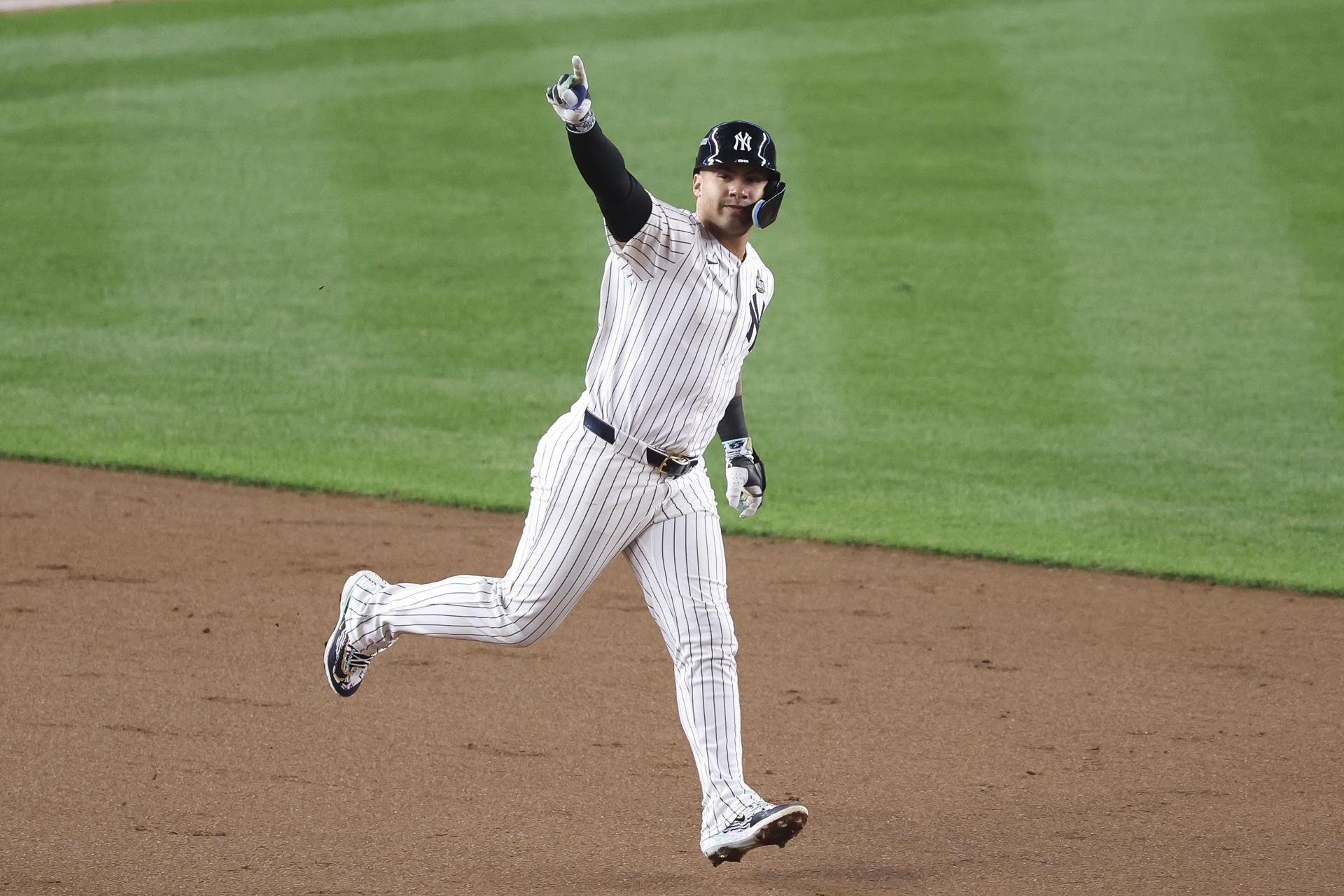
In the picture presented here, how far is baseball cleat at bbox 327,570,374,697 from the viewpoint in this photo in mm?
4691

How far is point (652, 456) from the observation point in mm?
4180

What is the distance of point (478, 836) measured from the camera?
14.7 ft

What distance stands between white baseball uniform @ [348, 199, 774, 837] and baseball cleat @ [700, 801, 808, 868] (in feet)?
0.11

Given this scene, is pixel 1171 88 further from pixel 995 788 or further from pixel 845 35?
pixel 995 788

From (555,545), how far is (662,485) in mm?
329

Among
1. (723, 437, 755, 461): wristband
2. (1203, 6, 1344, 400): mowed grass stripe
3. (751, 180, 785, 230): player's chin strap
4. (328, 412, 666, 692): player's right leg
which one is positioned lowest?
(328, 412, 666, 692): player's right leg

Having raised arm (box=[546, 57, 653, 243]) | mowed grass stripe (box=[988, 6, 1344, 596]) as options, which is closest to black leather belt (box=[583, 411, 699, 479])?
raised arm (box=[546, 57, 653, 243])

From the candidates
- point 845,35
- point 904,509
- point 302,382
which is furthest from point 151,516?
point 845,35

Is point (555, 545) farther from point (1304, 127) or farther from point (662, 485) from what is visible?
point (1304, 127)

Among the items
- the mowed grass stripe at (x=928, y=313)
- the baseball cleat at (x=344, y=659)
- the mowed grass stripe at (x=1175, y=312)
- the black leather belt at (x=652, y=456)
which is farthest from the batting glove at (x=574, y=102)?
the mowed grass stripe at (x=1175, y=312)

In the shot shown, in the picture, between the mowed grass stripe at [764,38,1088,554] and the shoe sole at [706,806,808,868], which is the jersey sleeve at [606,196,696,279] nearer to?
the shoe sole at [706,806,808,868]

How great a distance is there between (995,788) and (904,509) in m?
3.32

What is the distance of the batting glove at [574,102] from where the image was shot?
12.0 ft

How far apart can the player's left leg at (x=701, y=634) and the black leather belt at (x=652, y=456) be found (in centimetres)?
7
